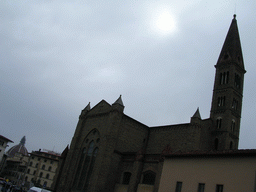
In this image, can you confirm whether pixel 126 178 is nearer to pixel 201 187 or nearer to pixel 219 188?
pixel 201 187

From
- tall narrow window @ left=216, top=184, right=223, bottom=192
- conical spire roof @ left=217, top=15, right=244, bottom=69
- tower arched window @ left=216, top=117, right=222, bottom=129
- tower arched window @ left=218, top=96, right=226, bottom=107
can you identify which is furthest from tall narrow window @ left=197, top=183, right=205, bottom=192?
conical spire roof @ left=217, top=15, right=244, bottom=69

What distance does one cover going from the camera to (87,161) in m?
35.3

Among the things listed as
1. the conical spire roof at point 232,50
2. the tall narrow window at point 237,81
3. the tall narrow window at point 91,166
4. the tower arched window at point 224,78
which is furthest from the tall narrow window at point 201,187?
the conical spire roof at point 232,50

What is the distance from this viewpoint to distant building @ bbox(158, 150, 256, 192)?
1561cm

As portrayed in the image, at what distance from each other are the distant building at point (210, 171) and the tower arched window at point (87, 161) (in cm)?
1611

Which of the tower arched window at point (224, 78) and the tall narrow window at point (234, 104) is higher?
the tower arched window at point (224, 78)

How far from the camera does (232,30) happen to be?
143 feet

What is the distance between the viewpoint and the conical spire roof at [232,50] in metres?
39.9

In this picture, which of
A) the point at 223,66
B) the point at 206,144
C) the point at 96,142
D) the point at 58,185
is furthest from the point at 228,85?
the point at 58,185

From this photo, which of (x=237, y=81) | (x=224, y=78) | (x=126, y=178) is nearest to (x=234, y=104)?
(x=237, y=81)

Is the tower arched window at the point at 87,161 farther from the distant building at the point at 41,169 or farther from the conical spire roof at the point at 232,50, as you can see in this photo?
the distant building at the point at 41,169

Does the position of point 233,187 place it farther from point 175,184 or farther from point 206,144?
point 206,144

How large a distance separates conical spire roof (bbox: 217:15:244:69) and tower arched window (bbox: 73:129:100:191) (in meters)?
23.4

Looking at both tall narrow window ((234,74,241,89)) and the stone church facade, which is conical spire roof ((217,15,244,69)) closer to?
the stone church facade
